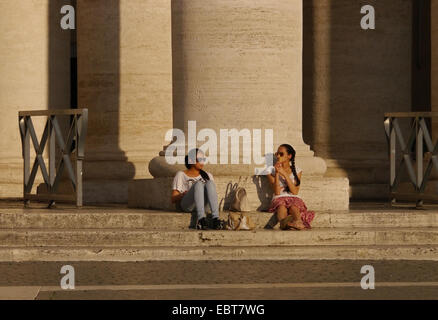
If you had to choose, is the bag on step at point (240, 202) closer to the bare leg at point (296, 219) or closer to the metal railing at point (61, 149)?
the bare leg at point (296, 219)

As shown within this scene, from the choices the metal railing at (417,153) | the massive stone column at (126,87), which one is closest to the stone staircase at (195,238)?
the metal railing at (417,153)

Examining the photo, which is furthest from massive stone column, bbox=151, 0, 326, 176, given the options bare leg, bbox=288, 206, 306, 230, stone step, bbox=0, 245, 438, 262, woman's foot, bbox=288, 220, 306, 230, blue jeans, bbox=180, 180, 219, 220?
stone step, bbox=0, 245, 438, 262

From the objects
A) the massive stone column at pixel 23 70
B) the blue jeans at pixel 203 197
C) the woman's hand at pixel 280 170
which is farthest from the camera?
the massive stone column at pixel 23 70

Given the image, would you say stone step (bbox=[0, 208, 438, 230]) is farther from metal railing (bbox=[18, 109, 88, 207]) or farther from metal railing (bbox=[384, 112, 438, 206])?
metal railing (bbox=[18, 109, 88, 207])

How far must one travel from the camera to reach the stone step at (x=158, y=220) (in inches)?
987

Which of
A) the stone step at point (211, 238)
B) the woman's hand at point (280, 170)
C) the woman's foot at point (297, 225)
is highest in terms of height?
the woman's hand at point (280, 170)

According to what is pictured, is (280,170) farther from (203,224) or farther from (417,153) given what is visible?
(417,153)

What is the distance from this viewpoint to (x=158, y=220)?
25.1 metres

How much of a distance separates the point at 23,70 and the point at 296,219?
17935 mm

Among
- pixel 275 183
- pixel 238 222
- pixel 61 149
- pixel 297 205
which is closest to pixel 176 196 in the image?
pixel 238 222

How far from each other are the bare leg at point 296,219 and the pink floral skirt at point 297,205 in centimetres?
17

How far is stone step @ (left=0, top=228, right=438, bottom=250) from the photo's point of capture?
23844 millimetres
